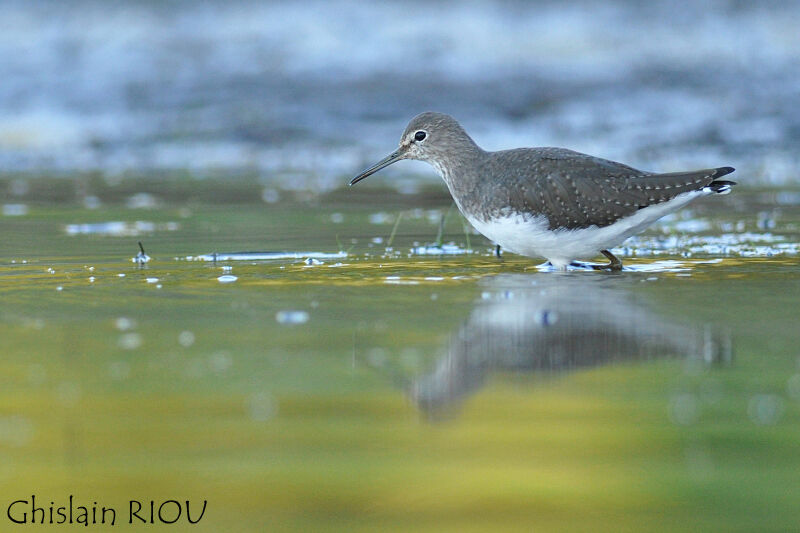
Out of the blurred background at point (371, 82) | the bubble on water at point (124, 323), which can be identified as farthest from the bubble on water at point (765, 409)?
the blurred background at point (371, 82)

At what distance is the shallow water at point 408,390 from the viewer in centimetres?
366

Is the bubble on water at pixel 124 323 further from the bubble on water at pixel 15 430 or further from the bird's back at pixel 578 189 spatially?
the bird's back at pixel 578 189

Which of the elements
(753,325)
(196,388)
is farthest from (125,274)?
(753,325)

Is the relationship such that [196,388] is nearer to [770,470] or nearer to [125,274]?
[770,470]

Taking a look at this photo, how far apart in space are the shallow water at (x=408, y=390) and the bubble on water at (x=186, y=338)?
28 mm

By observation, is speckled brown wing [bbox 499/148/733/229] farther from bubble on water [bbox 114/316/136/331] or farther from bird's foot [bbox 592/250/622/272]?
bubble on water [bbox 114/316/136/331]

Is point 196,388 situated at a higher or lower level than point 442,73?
lower

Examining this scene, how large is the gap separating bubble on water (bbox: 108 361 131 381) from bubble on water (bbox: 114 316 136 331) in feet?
2.56

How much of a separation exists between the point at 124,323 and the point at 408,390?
2007 mm

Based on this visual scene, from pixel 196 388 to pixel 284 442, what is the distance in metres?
0.84

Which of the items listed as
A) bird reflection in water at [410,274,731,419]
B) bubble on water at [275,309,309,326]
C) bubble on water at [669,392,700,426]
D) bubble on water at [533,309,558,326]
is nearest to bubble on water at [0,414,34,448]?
bird reflection in water at [410,274,731,419]

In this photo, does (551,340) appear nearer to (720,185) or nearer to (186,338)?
(186,338)

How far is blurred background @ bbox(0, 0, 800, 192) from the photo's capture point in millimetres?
20031

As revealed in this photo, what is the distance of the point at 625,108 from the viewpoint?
22.2 metres
